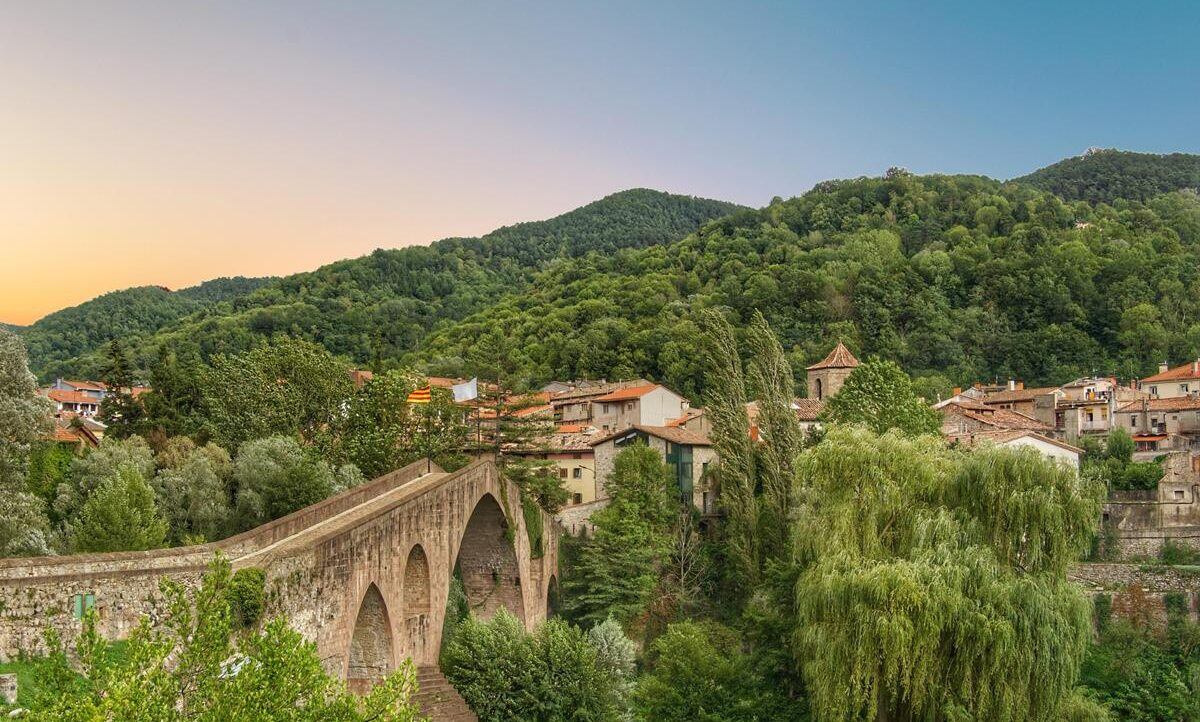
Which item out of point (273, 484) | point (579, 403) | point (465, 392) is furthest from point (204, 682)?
point (579, 403)

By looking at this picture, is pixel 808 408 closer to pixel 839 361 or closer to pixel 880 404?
pixel 839 361

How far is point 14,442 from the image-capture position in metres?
27.4

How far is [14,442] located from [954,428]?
43436 mm

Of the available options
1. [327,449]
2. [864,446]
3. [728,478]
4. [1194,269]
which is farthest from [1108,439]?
[1194,269]

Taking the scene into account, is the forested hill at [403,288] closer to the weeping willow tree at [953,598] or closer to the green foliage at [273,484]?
the green foliage at [273,484]

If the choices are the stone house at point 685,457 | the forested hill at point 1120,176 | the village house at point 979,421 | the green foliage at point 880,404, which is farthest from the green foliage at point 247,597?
the forested hill at point 1120,176

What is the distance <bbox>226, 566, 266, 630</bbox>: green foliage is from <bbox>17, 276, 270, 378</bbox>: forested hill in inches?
4005

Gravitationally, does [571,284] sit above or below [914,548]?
above

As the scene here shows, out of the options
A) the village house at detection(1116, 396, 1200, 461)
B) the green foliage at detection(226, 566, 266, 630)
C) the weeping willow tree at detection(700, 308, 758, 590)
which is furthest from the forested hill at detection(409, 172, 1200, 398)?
the green foliage at detection(226, 566, 266, 630)

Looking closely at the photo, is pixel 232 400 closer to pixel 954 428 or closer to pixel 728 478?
pixel 728 478

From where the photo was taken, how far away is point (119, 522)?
26.9 m

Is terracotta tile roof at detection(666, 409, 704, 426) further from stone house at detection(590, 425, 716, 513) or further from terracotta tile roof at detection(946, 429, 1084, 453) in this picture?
terracotta tile roof at detection(946, 429, 1084, 453)

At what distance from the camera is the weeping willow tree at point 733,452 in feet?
135

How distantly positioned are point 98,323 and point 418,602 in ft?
370
